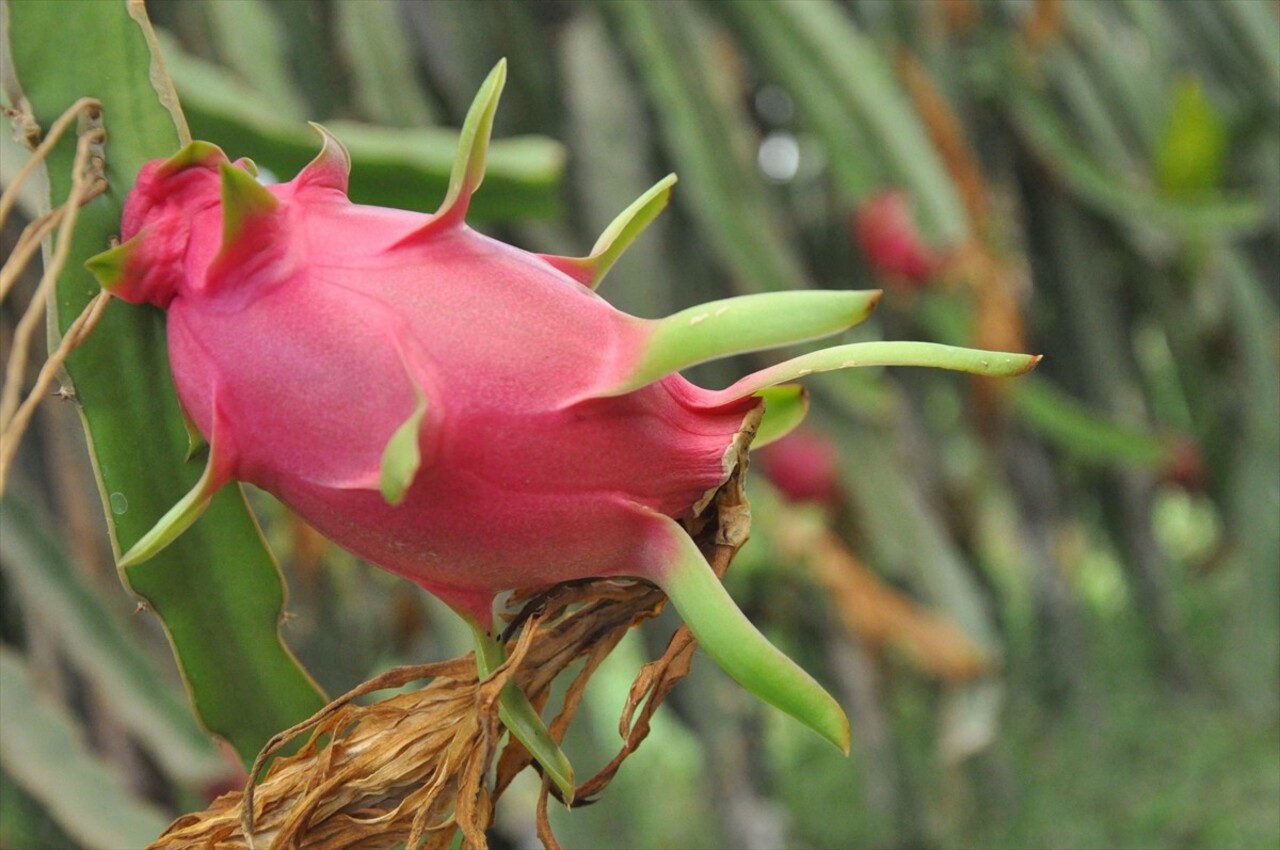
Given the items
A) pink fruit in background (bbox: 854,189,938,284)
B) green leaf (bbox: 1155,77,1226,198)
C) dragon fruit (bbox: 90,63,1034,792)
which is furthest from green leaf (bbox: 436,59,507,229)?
green leaf (bbox: 1155,77,1226,198)

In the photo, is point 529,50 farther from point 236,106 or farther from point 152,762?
point 152,762

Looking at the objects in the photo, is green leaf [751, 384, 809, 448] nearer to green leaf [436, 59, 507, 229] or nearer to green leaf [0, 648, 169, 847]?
green leaf [436, 59, 507, 229]

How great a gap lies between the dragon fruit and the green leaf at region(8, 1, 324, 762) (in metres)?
0.05

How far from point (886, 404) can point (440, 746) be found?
2.80 ft

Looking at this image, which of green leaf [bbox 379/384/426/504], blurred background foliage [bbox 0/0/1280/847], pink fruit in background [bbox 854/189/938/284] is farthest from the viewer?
pink fruit in background [bbox 854/189/938/284]

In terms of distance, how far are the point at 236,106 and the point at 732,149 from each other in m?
0.53

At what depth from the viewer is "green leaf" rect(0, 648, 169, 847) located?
58 centimetres

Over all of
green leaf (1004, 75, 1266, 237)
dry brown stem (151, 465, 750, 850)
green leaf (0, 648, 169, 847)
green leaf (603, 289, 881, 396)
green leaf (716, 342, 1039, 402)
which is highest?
green leaf (603, 289, 881, 396)

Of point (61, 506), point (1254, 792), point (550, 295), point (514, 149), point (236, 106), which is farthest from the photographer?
point (1254, 792)

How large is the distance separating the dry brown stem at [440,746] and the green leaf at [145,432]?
0.06 m

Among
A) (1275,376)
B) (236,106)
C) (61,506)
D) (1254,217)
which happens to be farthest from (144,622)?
(1275,376)

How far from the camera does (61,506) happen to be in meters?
0.92

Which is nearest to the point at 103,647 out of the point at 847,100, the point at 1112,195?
the point at 847,100

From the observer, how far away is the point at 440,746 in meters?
0.38
